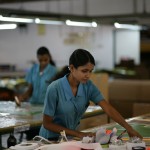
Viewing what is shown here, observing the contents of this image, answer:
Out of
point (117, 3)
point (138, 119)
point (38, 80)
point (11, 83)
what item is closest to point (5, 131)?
point (138, 119)

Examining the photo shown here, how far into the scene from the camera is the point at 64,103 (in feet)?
11.0

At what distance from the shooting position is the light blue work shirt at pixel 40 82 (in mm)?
5582

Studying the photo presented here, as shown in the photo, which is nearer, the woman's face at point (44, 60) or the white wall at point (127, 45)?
the woman's face at point (44, 60)

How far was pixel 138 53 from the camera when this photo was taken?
1443 cm

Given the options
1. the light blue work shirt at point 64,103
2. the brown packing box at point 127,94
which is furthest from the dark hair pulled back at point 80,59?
the brown packing box at point 127,94

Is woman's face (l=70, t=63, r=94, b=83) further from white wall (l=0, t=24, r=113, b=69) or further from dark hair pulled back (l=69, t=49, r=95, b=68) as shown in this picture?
white wall (l=0, t=24, r=113, b=69)

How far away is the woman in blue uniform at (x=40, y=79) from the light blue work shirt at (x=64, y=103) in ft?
6.92

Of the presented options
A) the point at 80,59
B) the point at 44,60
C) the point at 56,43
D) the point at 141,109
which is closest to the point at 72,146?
the point at 80,59

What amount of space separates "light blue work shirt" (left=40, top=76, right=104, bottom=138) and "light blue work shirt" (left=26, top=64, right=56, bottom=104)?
2.10 m

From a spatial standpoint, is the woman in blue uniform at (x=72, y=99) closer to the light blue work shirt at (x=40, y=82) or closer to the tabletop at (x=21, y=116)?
the tabletop at (x=21, y=116)

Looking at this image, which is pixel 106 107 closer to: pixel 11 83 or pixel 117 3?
pixel 11 83

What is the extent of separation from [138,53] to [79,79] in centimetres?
1144

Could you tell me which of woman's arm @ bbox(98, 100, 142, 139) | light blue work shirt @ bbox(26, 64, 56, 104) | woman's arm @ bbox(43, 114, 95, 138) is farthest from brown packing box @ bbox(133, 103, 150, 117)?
woman's arm @ bbox(43, 114, 95, 138)

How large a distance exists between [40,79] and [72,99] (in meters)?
2.31
